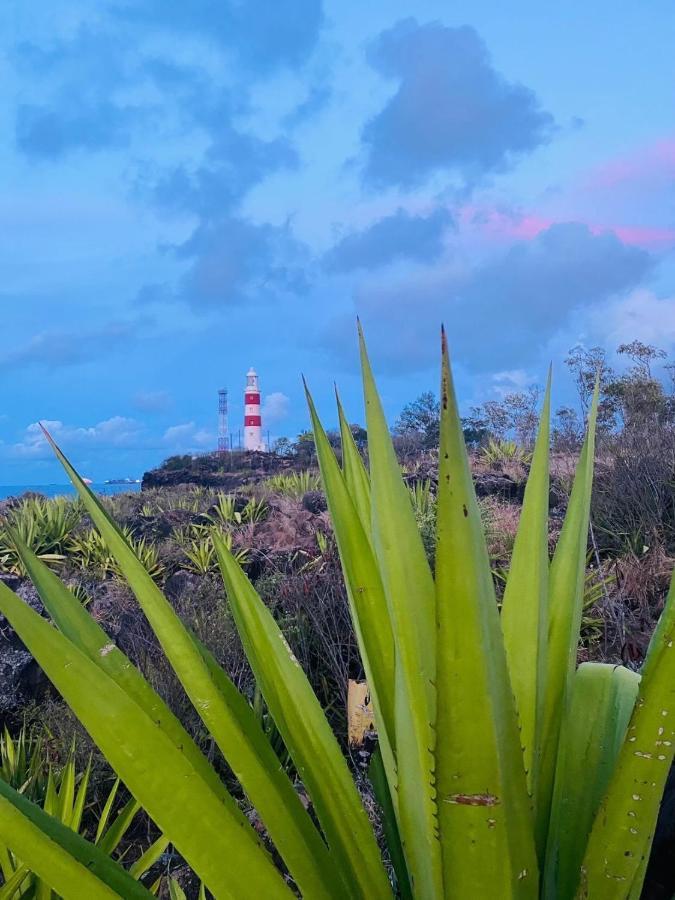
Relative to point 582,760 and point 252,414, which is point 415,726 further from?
point 252,414

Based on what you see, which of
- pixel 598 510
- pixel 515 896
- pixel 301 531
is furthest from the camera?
pixel 301 531

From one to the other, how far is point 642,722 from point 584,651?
3.74m

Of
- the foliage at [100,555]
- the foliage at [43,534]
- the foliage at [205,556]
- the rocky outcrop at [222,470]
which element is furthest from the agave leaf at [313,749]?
the rocky outcrop at [222,470]

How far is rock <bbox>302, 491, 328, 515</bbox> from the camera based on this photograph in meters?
8.31

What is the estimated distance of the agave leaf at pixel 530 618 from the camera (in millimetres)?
983

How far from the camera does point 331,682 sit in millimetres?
4461

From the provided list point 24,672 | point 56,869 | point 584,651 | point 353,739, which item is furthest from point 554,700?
point 24,672

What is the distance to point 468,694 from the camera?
638 millimetres

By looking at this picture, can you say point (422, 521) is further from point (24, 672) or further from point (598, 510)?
point (24, 672)

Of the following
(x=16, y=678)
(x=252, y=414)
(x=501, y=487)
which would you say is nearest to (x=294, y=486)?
(x=501, y=487)

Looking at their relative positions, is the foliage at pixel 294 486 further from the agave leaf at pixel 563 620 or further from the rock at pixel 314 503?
the agave leaf at pixel 563 620

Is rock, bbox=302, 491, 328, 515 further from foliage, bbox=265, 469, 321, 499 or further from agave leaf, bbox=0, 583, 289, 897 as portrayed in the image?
agave leaf, bbox=0, 583, 289, 897

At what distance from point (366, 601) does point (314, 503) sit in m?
7.35

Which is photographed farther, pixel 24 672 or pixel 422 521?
pixel 422 521
